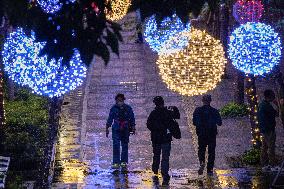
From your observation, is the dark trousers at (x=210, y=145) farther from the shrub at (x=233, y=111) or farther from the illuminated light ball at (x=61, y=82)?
the shrub at (x=233, y=111)

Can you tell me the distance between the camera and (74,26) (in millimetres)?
6246

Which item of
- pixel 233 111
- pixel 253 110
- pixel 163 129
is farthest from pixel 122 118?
pixel 233 111

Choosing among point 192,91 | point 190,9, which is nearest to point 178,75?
point 192,91

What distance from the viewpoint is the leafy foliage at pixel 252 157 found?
532 inches

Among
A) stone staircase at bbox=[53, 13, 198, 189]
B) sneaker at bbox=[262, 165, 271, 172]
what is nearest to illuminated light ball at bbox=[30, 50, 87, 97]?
stone staircase at bbox=[53, 13, 198, 189]

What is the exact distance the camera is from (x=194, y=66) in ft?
41.3

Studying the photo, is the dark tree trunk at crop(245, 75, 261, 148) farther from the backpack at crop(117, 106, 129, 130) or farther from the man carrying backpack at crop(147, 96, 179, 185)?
the man carrying backpack at crop(147, 96, 179, 185)

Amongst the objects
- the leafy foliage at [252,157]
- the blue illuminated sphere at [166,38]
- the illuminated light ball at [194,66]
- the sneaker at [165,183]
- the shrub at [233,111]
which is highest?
the blue illuminated sphere at [166,38]

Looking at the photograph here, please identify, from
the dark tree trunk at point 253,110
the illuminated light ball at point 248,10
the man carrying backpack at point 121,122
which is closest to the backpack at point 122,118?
the man carrying backpack at point 121,122

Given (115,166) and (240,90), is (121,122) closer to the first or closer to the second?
(115,166)

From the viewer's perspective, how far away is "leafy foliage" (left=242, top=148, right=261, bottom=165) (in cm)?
1352

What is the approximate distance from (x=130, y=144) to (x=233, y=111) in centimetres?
374

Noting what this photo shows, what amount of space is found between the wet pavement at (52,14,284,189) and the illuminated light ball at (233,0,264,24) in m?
2.19

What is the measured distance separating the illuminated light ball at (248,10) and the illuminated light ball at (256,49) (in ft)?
6.48
